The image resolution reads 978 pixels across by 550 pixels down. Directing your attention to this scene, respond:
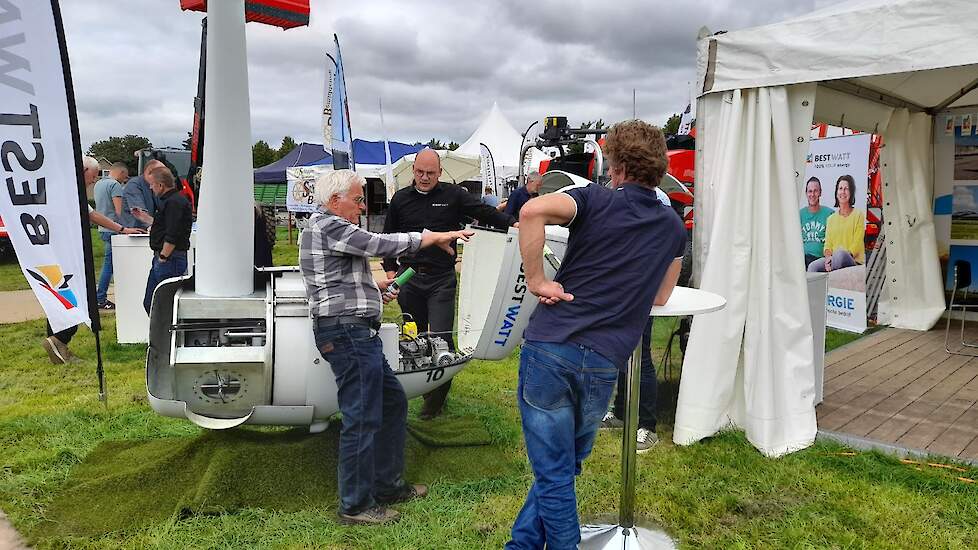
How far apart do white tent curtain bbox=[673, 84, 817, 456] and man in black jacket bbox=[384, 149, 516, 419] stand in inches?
52.3

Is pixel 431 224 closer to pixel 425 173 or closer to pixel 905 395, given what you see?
pixel 425 173

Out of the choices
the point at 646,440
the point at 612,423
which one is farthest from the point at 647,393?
the point at 612,423

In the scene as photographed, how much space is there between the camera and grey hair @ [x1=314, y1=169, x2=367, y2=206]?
2.85 meters

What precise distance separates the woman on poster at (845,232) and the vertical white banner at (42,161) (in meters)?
7.10

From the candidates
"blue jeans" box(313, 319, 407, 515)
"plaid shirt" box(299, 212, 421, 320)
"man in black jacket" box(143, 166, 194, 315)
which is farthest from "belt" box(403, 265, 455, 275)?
"man in black jacket" box(143, 166, 194, 315)

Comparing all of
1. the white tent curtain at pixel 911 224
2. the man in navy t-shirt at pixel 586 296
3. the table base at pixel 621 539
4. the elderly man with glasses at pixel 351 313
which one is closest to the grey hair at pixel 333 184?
the elderly man with glasses at pixel 351 313

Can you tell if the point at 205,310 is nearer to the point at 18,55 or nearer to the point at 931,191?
the point at 18,55

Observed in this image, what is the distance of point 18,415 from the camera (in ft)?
14.2

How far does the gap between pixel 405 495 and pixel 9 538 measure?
169 cm

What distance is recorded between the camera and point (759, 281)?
12.4ft

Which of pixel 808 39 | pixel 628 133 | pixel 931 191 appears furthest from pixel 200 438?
pixel 931 191

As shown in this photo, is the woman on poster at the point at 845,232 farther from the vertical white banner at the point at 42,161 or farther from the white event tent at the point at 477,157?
the white event tent at the point at 477,157

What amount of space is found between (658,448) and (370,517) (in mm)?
1733

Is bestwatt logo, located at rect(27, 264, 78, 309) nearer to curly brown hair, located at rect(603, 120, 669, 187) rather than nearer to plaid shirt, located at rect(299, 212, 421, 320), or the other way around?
plaid shirt, located at rect(299, 212, 421, 320)
